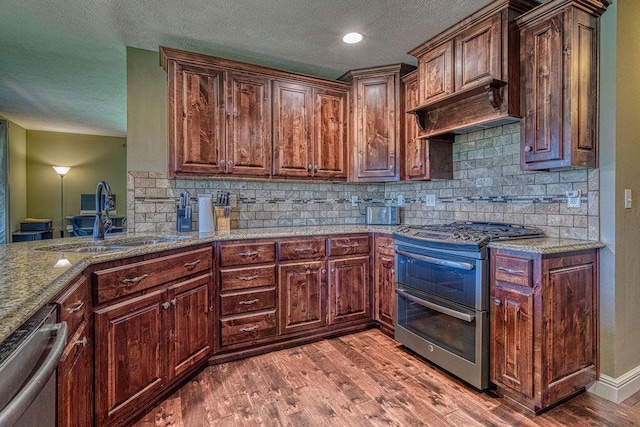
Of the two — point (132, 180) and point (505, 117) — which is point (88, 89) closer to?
point (132, 180)

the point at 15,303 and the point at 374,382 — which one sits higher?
the point at 15,303

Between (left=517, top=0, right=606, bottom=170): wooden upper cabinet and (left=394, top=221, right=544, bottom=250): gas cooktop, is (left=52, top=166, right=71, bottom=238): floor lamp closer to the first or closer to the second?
(left=394, top=221, right=544, bottom=250): gas cooktop

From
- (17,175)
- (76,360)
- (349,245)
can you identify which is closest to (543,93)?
(349,245)

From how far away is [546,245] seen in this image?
188cm

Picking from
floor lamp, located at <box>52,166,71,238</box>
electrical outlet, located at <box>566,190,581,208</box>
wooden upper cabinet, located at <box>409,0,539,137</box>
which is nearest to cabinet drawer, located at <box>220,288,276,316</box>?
wooden upper cabinet, located at <box>409,0,539,137</box>

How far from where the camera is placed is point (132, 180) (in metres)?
2.81

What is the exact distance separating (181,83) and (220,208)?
1021mm

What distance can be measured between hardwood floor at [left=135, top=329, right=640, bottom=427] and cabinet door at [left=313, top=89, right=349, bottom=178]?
5.42 ft

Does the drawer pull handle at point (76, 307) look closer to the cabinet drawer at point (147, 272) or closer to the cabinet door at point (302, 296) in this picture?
the cabinet drawer at point (147, 272)

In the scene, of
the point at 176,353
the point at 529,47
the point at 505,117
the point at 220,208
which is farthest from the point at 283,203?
the point at 529,47

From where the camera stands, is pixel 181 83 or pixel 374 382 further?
pixel 181 83

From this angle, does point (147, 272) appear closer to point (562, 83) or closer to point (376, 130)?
point (376, 130)

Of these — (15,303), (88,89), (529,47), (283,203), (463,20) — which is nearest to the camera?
(15,303)

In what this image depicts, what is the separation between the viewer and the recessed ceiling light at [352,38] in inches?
103
